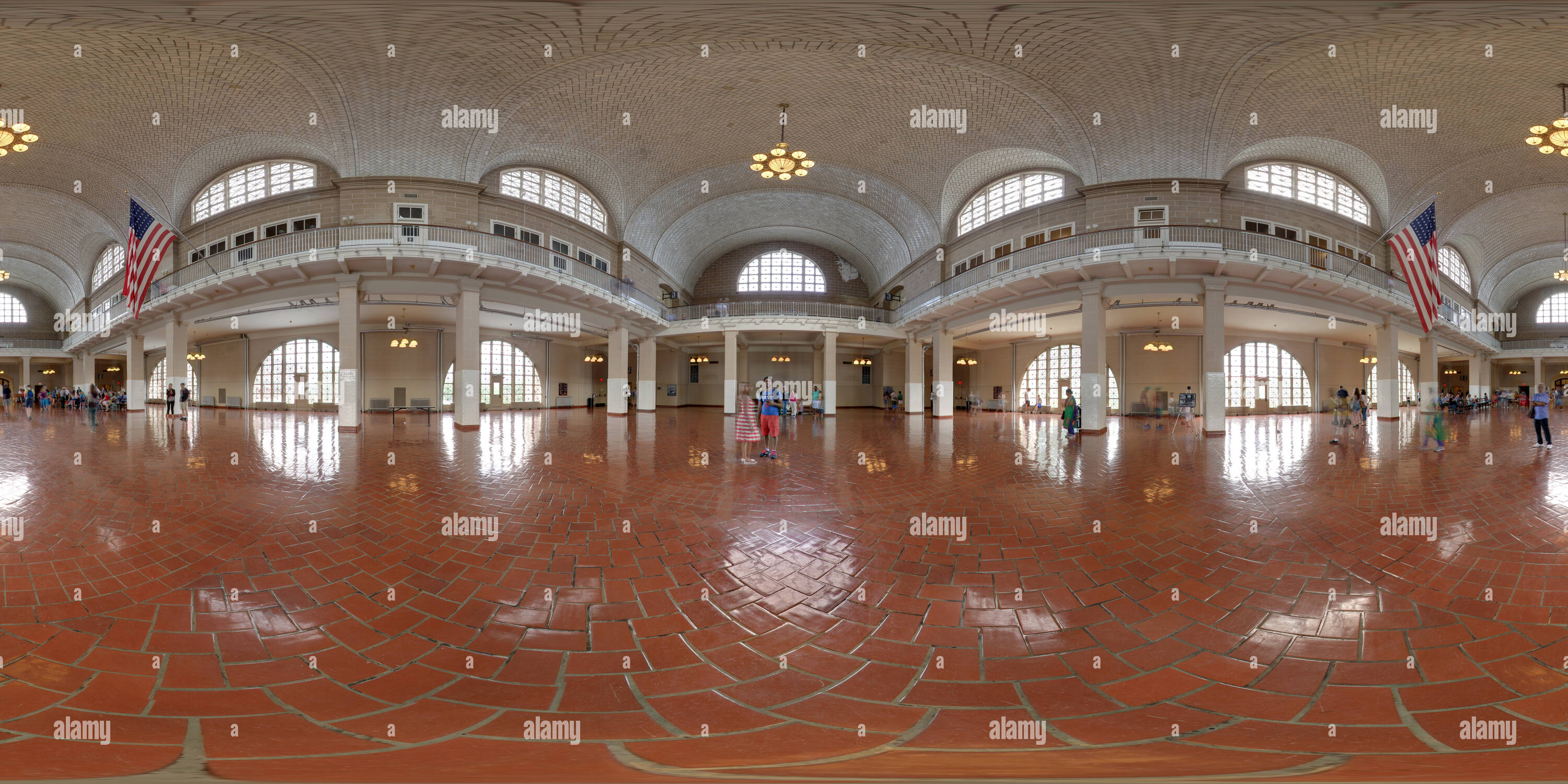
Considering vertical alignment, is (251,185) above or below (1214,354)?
above

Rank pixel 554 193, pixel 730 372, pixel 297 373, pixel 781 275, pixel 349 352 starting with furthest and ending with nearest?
1. pixel 781 275
2. pixel 297 373
3. pixel 730 372
4. pixel 554 193
5. pixel 349 352

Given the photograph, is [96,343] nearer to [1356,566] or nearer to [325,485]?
[325,485]

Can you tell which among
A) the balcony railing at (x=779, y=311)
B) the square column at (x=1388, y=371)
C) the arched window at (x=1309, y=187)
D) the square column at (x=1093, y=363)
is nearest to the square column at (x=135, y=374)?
the balcony railing at (x=779, y=311)

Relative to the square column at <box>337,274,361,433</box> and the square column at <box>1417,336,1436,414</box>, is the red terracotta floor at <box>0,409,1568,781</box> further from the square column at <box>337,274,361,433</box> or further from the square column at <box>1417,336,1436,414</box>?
the square column at <box>1417,336,1436,414</box>

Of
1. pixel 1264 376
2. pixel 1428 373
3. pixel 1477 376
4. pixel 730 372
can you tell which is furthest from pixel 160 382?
pixel 1477 376

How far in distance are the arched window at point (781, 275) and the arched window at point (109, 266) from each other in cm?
2895

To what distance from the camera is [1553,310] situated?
33.3m

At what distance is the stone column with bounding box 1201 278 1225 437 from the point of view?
13.8 meters

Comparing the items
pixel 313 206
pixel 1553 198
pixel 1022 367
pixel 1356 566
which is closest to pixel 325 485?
pixel 1356 566

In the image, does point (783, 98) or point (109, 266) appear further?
point (109, 266)

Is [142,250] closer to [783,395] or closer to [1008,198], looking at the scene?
[783,395]

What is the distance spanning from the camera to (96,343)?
27688 mm

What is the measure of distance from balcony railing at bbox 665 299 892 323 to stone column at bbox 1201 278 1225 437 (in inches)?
468

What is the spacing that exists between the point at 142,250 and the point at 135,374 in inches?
485
